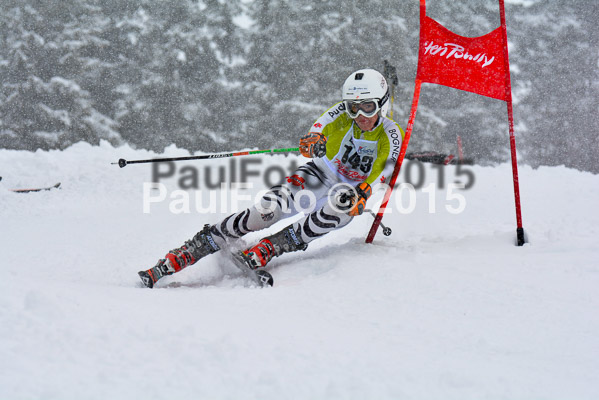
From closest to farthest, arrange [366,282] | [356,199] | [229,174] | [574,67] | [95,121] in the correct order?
[366,282], [356,199], [229,174], [95,121], [574,67]

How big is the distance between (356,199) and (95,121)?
20.0m

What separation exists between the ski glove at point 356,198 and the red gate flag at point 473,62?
1.46 m

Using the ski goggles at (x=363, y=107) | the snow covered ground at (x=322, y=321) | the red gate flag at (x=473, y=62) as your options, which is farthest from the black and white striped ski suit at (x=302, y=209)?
the red gate flag at (x=473, y=62)

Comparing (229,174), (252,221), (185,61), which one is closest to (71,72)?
(185,61)

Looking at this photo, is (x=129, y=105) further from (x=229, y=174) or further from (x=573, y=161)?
(x=573, y=161)

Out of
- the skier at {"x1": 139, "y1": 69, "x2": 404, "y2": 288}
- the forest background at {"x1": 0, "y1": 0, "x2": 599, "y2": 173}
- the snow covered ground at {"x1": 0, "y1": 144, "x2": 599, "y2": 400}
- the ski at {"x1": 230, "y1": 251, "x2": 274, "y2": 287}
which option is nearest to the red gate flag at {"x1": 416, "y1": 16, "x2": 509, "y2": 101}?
the skier at {"x1": 139, "y1": 69, "x2": 404, "y2": 288}

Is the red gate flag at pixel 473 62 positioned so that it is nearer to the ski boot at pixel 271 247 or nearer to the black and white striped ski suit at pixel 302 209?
the black and white striped ski suit at pixel 302 209

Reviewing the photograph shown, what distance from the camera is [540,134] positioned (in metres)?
28.4

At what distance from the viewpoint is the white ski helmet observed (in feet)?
15.5

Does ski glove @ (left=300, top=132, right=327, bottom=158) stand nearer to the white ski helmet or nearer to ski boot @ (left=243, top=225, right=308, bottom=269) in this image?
the white ski helmet

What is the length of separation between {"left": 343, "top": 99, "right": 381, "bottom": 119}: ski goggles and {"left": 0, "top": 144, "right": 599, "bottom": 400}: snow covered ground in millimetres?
1295

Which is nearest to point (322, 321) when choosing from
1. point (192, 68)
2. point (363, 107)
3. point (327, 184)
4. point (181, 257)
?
point (181, 257)

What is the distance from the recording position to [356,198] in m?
4.57

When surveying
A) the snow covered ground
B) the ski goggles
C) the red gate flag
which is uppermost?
the red gate flag
